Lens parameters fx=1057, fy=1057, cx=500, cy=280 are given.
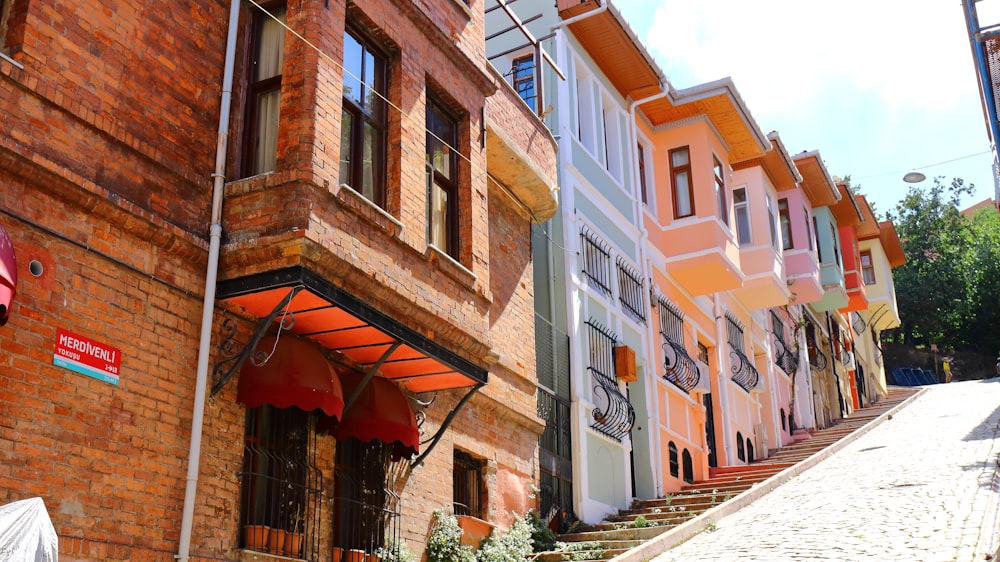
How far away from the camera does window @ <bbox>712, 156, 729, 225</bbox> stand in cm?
2331

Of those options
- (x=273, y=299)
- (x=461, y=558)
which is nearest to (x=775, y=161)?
Result: (x=461, y=558)

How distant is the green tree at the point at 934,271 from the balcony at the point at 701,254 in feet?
119

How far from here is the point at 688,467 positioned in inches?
851

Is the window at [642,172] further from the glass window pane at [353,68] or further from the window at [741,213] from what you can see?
the glass window pane at [353,68]

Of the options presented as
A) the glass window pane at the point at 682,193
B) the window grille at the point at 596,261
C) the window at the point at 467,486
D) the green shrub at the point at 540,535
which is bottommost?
the green shrub at the point at 540,535

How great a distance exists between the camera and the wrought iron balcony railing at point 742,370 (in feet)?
84.5

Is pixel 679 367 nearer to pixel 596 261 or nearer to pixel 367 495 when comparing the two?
pixel 596 261

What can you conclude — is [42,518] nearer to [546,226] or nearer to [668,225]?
[546,226]

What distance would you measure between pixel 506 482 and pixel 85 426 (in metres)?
7.23

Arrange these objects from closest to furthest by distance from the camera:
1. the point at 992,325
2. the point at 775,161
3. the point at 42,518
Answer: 1. the point at 42,518
2. the point at 775,161
3. the point at 992,325

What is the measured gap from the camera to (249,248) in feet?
31.2

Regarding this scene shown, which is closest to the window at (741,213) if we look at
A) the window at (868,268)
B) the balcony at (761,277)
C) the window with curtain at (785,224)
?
the balcony at (761,277)

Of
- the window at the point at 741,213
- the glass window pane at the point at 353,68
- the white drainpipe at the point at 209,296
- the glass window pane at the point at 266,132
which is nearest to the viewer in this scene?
the white drainpipe at the point at 209,296

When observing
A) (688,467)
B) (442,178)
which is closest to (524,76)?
(442,178)
